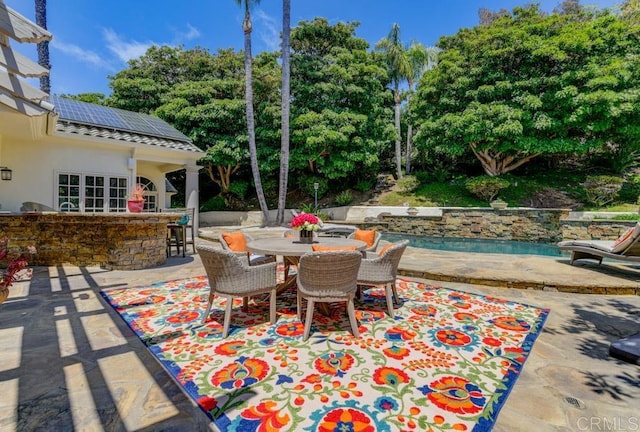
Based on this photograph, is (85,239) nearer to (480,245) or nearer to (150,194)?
(150,194)

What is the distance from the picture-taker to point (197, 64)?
18547 millimetres

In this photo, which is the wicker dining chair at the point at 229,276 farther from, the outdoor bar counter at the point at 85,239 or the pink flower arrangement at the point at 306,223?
the outdoor bar counter at the point at 85,239

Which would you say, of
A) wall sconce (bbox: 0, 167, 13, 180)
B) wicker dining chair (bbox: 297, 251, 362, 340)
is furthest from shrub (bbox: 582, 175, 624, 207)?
wall sconce (bbox: 0, 167, 13, 180)

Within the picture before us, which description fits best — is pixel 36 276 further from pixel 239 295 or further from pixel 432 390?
pixel 432 390

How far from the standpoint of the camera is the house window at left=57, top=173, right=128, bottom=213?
798cm

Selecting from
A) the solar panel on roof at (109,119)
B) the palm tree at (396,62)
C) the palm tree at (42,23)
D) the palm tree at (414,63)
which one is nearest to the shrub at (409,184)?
the palm tree at (396,62)

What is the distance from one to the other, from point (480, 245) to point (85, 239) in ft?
38.1

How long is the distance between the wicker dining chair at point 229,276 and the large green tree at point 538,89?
14.7 meters

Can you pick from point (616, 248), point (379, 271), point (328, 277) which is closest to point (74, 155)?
point (328, 277)

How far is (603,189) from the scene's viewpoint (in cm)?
1352

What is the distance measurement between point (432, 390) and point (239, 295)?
76.0 inches

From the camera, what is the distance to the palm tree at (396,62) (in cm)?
1926

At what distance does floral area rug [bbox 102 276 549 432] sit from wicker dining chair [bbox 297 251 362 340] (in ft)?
1.23

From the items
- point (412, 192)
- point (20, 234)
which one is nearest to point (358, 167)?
point (412, 192)
